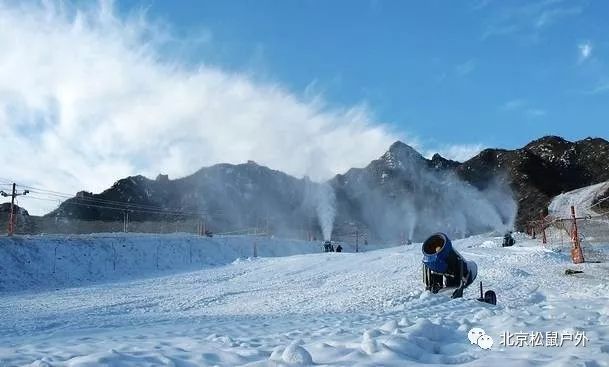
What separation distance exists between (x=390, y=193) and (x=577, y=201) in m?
26.1

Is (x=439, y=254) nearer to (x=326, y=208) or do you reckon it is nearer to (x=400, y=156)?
(x=326, y=208)

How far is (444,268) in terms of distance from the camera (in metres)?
12.1

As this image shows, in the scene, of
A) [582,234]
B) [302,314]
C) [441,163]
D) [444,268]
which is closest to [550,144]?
[441,163]

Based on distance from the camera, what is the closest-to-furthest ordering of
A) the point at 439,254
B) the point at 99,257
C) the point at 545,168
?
the point at 439,254 → the point at 99,257 → the point at 545,168

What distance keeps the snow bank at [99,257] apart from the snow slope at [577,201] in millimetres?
22270

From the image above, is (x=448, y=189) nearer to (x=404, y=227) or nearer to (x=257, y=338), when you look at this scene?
(x=404, y=227)

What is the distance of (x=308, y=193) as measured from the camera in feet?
231

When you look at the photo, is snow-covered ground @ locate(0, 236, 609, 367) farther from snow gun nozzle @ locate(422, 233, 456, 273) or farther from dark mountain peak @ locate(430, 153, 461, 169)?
dark mountain peak @ locate(430, 153, 461, 169)

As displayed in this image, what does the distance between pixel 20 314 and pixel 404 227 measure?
1993 inches

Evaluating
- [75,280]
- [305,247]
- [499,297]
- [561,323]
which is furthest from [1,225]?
[561,323]

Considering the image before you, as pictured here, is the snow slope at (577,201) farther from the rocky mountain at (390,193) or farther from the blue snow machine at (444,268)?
the blue snow machine at (444,268)

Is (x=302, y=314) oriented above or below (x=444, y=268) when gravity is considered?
below

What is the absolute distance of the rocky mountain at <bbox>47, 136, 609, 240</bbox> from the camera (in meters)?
55.5

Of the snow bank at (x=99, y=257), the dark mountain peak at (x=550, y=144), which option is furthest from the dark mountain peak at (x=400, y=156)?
the snow bank at (x=99, y=257)
